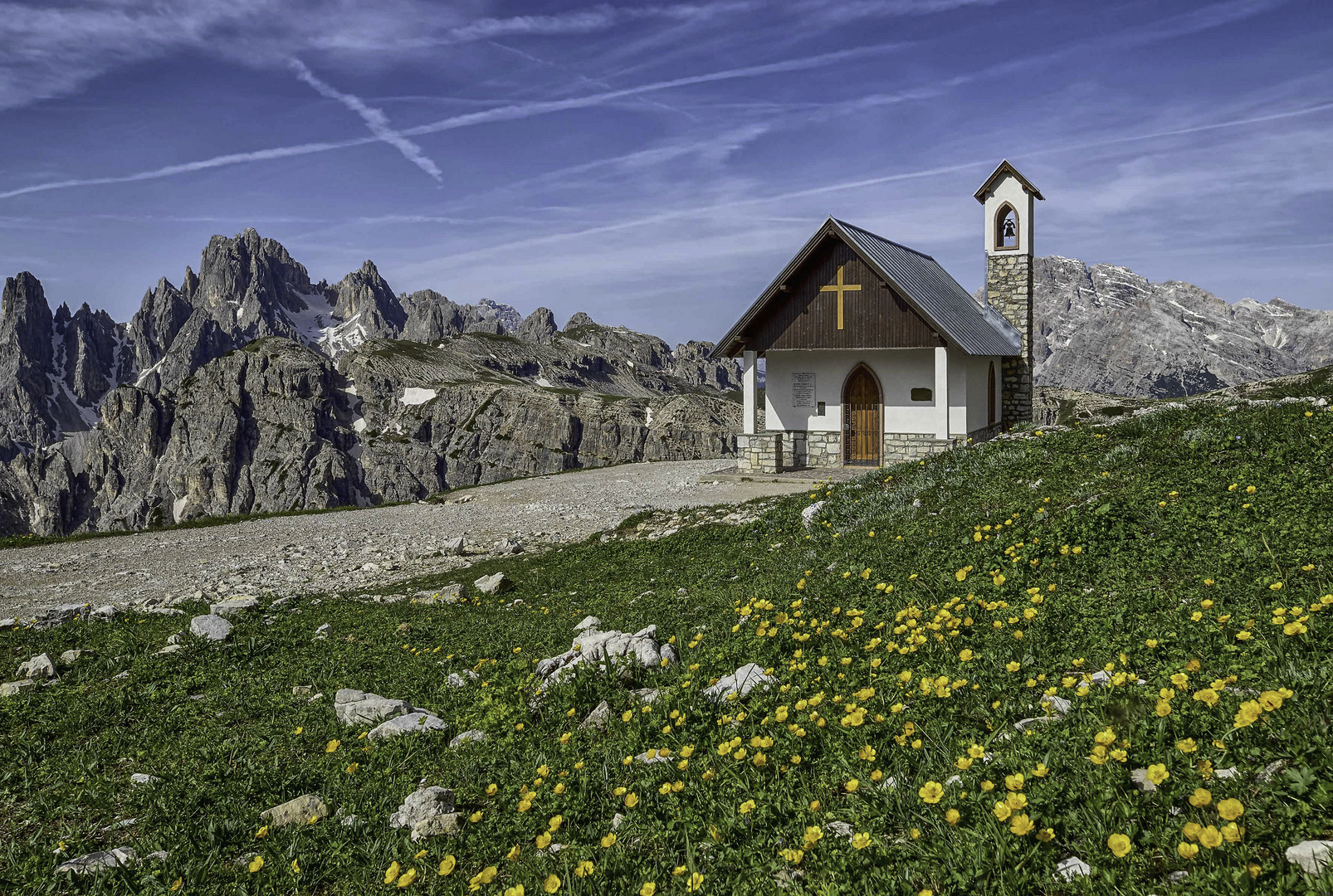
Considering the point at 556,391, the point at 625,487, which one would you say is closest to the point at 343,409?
the point at 556,391

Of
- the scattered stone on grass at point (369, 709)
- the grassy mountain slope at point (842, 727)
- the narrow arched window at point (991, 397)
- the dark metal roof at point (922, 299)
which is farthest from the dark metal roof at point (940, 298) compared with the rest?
the scattered stone on grass at point (369, 709)

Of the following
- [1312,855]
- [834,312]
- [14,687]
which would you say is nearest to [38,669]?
[14,687]

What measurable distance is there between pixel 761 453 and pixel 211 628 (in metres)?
20.9

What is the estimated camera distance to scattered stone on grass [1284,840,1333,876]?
2.95m

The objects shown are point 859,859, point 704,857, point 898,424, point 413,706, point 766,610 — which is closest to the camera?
point 859,859

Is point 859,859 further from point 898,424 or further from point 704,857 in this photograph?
point 898,424

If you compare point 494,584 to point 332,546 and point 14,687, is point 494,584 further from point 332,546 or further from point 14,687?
point 332,546

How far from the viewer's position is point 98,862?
5.17m

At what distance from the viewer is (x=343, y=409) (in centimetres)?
17200

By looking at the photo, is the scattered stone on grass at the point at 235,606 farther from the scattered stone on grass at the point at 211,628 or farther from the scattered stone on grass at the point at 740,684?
the scattered stone on grass at the point at 740,684

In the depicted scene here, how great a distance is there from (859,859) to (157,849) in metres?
4.65

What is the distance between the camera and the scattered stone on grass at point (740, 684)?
5.95 m

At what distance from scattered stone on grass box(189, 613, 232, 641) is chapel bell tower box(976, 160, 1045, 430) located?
29.4 meters

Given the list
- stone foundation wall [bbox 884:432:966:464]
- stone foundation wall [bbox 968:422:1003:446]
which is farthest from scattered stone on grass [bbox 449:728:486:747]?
stone foundation wall [bbox 968:422:1003:446]
